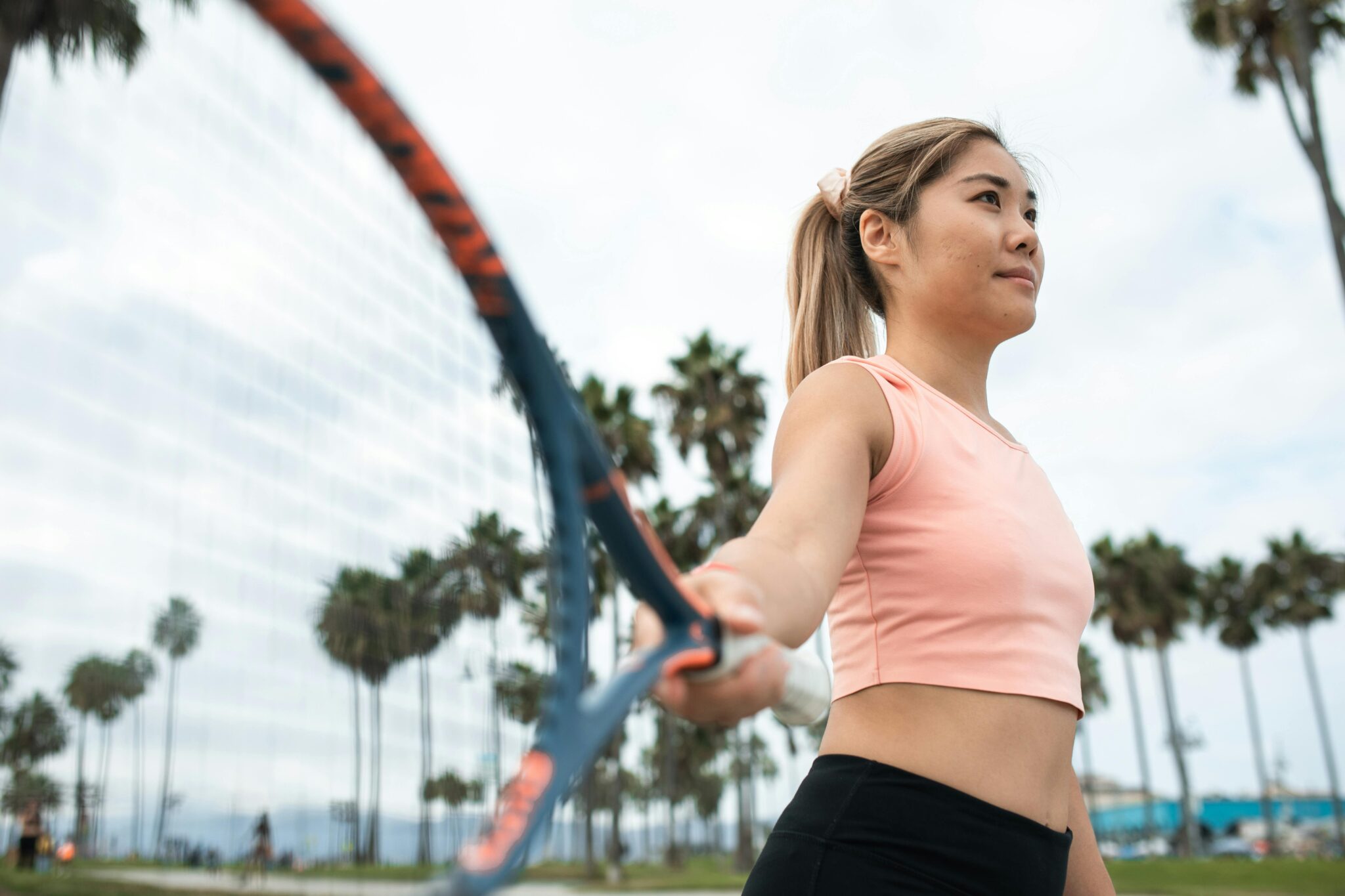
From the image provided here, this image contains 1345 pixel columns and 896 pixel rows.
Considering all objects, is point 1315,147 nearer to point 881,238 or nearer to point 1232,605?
point 881,238

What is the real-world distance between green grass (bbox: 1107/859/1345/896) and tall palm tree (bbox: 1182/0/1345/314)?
12680 millimetres

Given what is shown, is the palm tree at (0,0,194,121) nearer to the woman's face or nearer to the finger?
the woman's face

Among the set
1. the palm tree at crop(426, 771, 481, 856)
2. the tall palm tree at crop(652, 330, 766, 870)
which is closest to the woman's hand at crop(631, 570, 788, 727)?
the palm tree at crop(426, 771, 481, 856)

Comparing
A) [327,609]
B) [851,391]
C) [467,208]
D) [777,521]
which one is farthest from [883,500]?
[327,609]

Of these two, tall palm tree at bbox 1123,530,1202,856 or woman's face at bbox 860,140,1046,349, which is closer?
woman's face at bbox 860,140,1046,349

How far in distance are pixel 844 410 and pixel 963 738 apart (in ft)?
1.75

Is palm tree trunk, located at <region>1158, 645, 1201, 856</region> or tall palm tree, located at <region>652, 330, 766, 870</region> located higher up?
tall palm tree, located at <region>652, 330, 766, 870</region>

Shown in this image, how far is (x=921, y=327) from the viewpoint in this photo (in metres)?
1.94

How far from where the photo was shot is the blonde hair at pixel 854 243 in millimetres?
1943

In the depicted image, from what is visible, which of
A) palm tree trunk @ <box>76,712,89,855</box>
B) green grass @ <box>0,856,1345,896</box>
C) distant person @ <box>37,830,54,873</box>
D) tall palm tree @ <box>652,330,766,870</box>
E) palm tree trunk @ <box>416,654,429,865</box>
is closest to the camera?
palm tree trunk @ <box>416,654,429,865</box>

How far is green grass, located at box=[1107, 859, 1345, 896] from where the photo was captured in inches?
822

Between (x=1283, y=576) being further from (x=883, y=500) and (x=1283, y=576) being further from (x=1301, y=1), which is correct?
(x=883, y=500)

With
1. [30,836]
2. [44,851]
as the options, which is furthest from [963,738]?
[30,836]

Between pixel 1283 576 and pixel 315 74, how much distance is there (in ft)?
194
